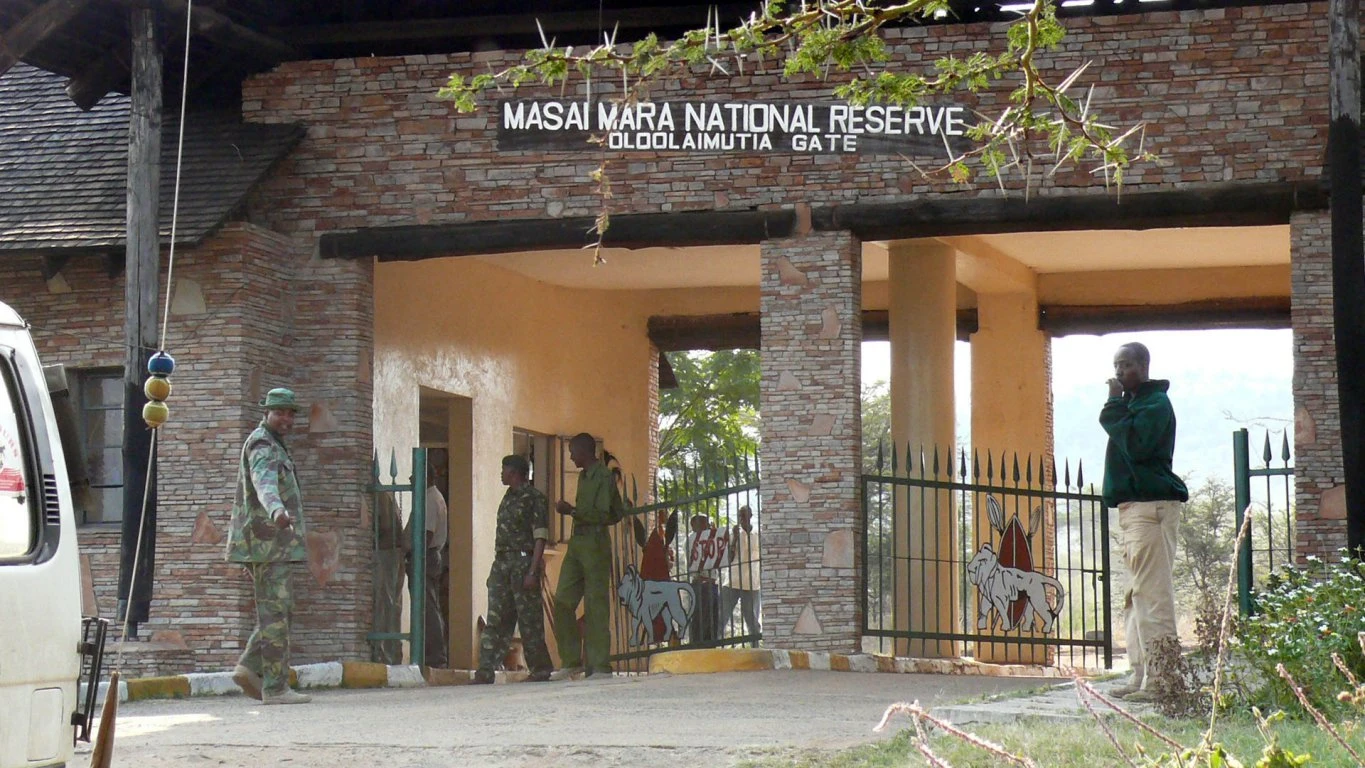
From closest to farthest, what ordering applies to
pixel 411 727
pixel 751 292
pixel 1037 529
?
pixel 411 727 → pixel 1037 529 → pixel 751 292

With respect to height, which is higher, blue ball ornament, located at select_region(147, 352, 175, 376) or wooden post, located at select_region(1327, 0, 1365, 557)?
wooden post, located at select_region(1327, 0, 1365, 557)

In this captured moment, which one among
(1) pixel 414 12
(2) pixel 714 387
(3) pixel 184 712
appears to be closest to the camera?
(3) pixel 184 712

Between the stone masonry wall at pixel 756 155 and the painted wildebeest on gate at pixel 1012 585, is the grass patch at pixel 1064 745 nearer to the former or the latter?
the stone masonry wall at pixel 756 155

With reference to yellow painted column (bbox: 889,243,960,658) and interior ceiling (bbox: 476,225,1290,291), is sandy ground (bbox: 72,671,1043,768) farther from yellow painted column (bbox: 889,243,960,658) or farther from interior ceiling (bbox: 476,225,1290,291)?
interior ceiling (bbox: 476,225,1290,291)

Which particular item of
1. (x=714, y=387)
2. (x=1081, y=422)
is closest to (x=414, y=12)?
(x=714, y=387)

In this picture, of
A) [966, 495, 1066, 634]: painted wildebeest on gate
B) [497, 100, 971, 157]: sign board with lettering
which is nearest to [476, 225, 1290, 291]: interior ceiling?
[497, 100, 971, 157]: sign board with lettering

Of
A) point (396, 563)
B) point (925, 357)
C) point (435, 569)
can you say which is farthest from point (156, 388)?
point (925, 357)

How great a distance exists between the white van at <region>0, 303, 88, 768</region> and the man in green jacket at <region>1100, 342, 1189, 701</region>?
5.11 meters

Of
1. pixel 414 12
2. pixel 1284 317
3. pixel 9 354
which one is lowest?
pixel 9 354

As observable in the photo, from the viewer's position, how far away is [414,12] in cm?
1503

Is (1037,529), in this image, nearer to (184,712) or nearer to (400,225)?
(400,225)

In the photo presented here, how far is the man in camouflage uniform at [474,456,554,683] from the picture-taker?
42.3ft

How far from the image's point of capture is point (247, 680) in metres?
10.7

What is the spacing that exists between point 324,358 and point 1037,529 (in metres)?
7.16
